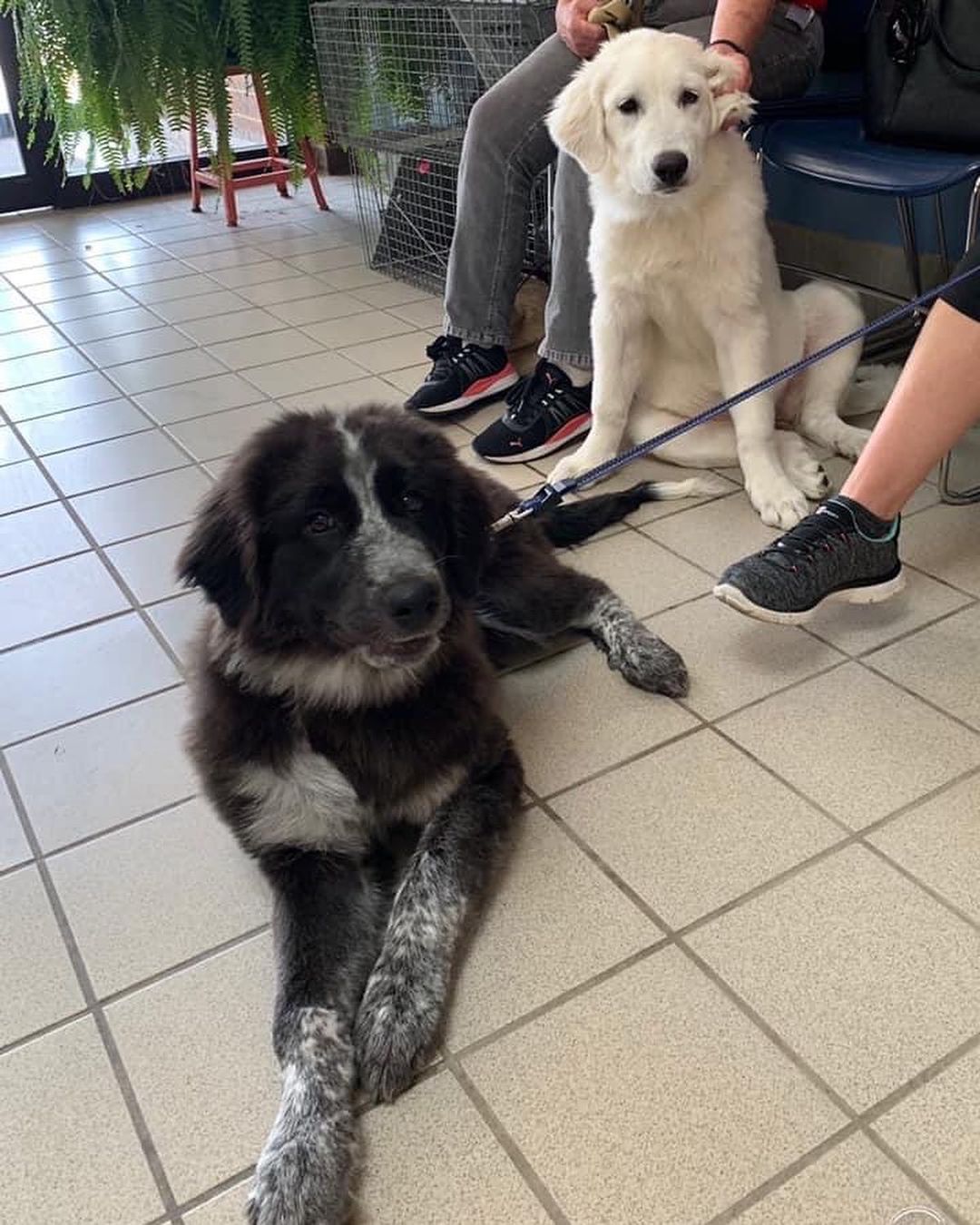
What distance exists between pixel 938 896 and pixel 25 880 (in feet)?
4.33

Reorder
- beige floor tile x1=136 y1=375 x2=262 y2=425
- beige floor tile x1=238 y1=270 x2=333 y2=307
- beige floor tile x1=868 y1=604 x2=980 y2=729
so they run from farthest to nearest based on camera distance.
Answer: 1. beige floor tile x1=238 y1=270 x2=333 y2=307
2. beige floor tile x1=136 y1=375 x2=262 y2=425
3. beige floor tile x1=868 y1=604 x2=980 y2=729

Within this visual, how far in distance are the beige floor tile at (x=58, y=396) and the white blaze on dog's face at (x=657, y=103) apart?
74.8 inches

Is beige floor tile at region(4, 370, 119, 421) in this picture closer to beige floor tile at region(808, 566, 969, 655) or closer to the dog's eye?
the dog's eye

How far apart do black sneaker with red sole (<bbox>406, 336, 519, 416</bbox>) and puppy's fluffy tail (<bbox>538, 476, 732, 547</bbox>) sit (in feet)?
2.24

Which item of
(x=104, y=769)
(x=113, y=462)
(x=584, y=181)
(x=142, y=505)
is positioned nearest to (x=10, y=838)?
(x=104, y=769)

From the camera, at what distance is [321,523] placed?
1.43 metres

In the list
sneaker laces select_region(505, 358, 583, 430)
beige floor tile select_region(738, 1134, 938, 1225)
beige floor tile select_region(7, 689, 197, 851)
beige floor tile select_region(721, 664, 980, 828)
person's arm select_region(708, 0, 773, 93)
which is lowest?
beige floor tile select_region(7, 689, 197, 851)

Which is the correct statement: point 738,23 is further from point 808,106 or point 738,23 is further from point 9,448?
point 9,448

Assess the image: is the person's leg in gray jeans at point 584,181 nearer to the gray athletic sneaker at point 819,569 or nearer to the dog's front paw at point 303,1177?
the gray athletic sneaker at point 819,569

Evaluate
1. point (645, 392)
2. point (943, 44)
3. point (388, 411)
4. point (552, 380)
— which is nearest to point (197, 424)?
point (552, 380)

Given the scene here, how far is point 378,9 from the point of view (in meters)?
4.00

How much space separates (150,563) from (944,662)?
5.59 feet

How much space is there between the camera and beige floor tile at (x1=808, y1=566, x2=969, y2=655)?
2010 millimetres

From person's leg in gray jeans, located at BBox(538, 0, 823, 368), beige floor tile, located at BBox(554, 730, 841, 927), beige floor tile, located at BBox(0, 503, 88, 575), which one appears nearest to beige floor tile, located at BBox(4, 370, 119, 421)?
beige floor tile, located at BBox(0, 503, 88, 575)
